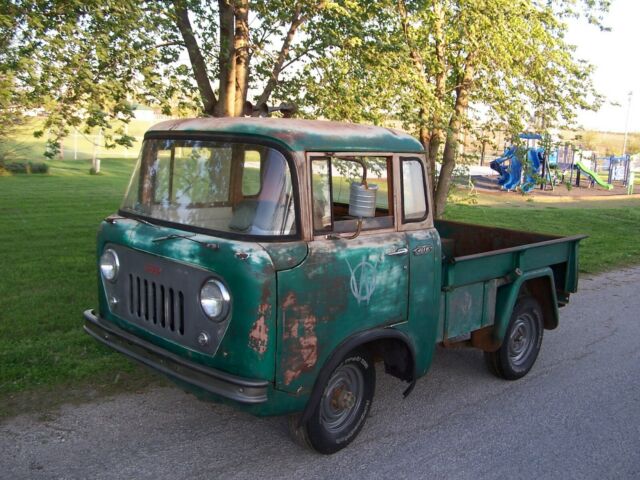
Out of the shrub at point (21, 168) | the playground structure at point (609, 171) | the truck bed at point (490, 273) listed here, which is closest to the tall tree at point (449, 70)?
the truck bed at point (490, 273)

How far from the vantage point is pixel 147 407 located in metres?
4.48

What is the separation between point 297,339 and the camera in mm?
3521

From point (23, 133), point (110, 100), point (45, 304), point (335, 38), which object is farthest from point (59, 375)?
point (23, 133)

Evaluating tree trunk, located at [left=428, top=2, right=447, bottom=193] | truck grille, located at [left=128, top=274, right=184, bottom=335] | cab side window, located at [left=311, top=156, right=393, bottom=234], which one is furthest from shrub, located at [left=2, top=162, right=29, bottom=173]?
cab side window, located at [left=311, top=156, right=393, bottom=234]

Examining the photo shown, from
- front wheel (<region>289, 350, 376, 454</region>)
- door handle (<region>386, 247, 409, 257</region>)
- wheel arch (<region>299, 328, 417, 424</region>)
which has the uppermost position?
door handle (<region>386, 247, 409, 257</region>)

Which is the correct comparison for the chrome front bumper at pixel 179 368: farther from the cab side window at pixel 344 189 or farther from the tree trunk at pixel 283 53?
the tree trunk at pixel 283 53

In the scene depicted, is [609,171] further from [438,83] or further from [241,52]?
[241,52]

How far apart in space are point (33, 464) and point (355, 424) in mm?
1956

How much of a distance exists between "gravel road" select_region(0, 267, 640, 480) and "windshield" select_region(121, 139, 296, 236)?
55.4 inches

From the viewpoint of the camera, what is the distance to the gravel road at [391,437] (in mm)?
3758

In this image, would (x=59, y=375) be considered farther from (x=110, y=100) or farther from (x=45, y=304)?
(x=110, y=100)

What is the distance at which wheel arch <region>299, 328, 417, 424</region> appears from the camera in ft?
12.0

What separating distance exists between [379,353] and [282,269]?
122cm

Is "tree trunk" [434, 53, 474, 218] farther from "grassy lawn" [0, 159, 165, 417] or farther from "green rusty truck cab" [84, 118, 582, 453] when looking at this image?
"grassy lawn" [0, 159, 165, 417]
